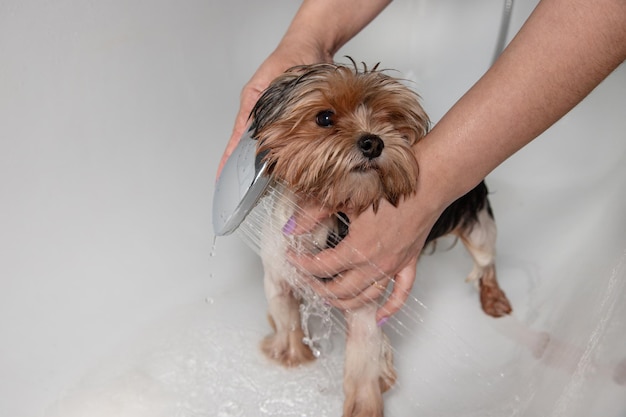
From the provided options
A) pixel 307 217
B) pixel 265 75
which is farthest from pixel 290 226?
pixel 265 75

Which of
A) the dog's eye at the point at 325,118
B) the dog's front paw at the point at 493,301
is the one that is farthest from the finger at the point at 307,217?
the dog's front paw at the point at 493,301

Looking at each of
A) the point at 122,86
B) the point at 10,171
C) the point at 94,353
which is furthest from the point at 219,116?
the point at 94,353

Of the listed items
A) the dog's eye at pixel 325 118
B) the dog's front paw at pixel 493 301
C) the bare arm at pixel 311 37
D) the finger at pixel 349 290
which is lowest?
the dog's front paw at pixel 493 301

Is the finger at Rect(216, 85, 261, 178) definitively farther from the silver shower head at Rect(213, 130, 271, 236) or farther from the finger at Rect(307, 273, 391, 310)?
the finger at Rect(307, 273, 391, 310)

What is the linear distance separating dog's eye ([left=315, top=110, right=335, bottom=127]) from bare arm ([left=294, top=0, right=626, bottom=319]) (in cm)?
14

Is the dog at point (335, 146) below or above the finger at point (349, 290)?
above

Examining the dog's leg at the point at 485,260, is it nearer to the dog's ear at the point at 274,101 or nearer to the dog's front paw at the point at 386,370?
the dog's front paw at the point at 386,370

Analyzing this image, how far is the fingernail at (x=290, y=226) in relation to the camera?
1026 millimetres

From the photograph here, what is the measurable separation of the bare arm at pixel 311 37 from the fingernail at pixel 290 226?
0.58ft

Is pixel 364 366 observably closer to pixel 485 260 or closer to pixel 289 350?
pixel 289 350

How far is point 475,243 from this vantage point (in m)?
1.51

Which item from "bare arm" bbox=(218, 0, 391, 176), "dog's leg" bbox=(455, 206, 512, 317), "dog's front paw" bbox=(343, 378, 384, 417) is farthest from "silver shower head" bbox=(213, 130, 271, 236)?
"dog's leg" bbox=(455, 206, 512, 317)

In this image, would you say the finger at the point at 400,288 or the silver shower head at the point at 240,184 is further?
the finger at the point at 400,288

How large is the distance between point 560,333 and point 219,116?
0.95 meters
